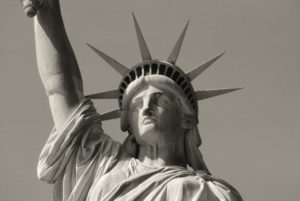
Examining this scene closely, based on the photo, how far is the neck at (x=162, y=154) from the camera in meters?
20.7

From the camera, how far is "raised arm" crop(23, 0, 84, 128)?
20938 millimetres

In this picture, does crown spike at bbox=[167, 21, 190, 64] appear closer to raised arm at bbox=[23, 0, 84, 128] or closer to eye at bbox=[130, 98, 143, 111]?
eye at bbox=[130, 98, 143, 111]

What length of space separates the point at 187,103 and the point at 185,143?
0.67 meters

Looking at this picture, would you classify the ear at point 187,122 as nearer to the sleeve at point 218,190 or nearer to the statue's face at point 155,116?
the statue's face at point 155,116

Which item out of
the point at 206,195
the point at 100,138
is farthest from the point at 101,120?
the point at 206,195

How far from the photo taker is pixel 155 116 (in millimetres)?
20703

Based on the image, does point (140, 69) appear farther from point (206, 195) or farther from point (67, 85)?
point (206, 195)

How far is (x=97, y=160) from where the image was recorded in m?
20.7

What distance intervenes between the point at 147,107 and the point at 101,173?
1299mm

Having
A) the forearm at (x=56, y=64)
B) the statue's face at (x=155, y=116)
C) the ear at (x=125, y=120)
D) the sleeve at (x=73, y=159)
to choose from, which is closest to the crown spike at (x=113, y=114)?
the ear at (x=125, y=120)

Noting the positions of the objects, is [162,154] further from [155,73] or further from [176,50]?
[176,50]

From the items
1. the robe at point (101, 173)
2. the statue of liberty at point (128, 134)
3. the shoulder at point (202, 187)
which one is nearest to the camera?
the shoulder at point (202, 187)

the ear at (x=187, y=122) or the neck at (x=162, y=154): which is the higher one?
the ear at (x=187, y=122)

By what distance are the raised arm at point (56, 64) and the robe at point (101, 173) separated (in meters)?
0.23
